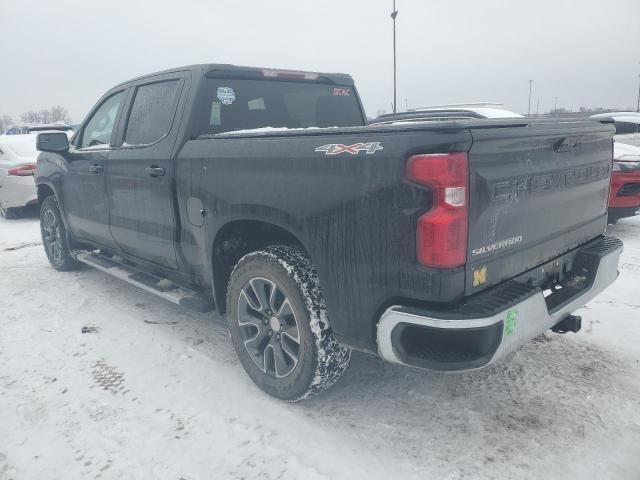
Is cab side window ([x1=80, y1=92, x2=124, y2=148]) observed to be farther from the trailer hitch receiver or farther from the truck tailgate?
the trailer hitch receiver

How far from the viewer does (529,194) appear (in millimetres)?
2389

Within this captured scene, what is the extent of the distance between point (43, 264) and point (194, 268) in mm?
3710

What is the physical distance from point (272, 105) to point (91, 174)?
183cm

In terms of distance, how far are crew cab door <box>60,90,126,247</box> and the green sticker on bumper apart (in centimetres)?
341

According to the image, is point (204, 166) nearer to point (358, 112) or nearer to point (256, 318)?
point (256, 318)

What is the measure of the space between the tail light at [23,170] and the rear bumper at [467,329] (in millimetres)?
8614

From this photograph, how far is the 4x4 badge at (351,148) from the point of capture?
7.20 feet

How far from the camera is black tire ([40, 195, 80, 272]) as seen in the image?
550 cm

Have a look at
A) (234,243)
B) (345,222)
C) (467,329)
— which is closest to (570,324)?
(467,329)

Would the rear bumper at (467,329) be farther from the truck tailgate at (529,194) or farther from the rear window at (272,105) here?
the rear window at (272,105)

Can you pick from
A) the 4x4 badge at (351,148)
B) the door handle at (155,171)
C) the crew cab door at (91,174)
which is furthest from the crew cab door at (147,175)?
the 4x4 badge at (351,148)

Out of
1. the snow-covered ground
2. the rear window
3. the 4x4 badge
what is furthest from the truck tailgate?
the rear window

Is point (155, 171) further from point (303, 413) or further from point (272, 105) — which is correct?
point (303, 413)

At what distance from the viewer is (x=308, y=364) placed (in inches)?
105
